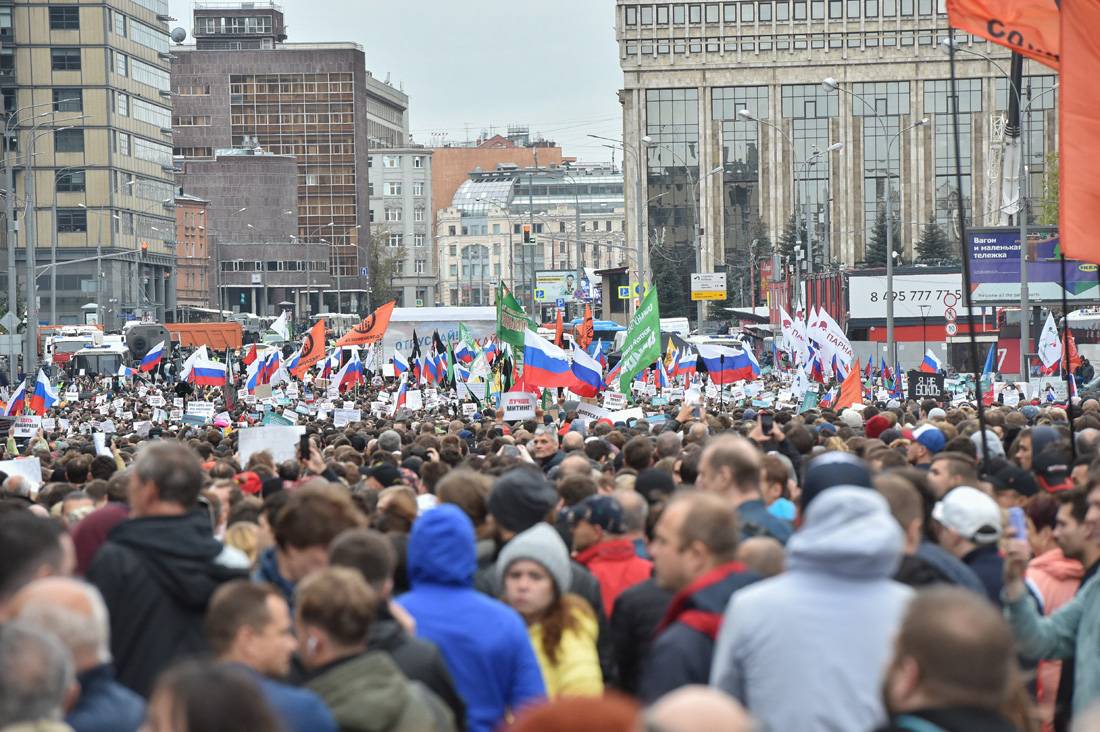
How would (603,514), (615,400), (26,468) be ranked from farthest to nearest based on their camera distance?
1. (615,400)
2. (26,468)
3. (603,514)

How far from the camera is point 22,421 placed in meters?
22.1

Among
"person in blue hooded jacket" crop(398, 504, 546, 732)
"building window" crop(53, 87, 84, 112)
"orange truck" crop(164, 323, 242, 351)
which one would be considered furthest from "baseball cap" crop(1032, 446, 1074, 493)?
"building window" crop(53, 87, 84, 112)

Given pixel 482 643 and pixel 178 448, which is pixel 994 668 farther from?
pixel 178 448

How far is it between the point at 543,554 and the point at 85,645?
6.11 ft

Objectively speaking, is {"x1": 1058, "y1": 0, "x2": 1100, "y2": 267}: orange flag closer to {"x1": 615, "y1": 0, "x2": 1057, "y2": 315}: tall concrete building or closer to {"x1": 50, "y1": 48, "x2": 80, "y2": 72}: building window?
{"x1": 50, "y1": 48, "x2": 80, "y2": 72}: building window

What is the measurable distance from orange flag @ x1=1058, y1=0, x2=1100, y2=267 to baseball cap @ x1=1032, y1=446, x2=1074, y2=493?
5.02 feet

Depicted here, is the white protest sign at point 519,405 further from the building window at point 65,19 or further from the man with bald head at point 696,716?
the building window at point 65,19

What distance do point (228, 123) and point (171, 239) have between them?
208 ft

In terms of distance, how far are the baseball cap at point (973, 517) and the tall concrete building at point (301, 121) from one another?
6421 inches

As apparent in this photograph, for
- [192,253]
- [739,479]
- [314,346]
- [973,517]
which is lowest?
[973,517]

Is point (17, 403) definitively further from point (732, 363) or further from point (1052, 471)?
point (1052, 471)

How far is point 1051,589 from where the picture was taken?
734cm

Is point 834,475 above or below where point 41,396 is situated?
above

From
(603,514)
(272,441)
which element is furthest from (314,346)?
(603,514)
